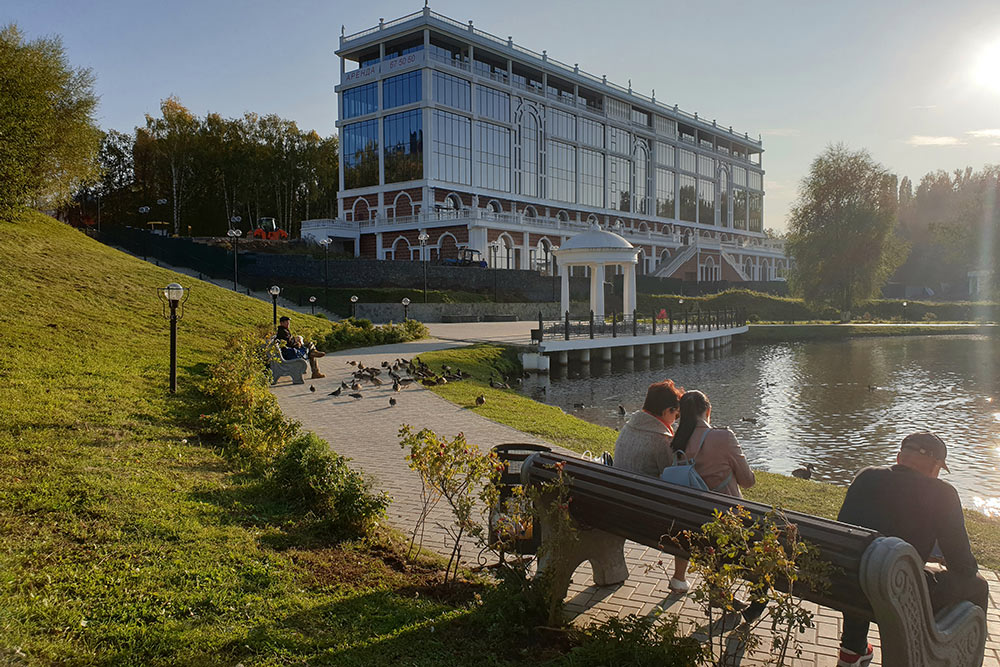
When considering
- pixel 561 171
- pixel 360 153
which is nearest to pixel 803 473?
pixel 360 153

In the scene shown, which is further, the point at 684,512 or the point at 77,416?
the point at 77,416

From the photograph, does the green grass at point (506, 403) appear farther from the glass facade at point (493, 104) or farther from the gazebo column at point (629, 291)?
the glass facade at point (493, 104)

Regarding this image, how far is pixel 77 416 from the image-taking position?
27.7 ft

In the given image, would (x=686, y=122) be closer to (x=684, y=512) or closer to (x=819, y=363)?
(x=819, y=363)

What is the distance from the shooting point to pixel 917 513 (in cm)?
384

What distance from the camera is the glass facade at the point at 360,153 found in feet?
193

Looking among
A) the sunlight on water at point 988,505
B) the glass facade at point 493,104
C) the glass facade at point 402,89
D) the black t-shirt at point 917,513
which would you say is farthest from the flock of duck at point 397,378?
the glass facade at point 493,104

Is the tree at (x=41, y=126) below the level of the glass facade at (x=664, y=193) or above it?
below

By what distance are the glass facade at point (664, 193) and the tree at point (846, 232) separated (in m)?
32.6

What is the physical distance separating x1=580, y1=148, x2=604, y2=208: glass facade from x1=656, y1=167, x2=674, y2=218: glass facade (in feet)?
39.9

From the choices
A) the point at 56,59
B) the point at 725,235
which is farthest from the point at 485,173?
the point at 725,235

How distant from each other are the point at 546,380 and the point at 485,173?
1605 inches

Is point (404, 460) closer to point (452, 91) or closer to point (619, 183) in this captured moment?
point (452, 91)

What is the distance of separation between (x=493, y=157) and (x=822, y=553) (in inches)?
2365
